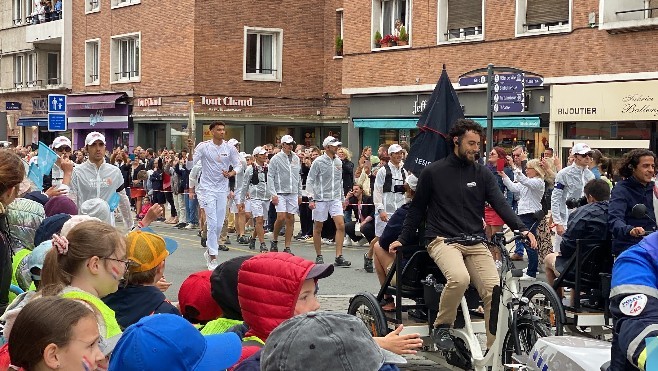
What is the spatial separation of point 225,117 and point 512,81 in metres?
20.9

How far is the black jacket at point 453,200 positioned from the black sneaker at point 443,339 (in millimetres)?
777

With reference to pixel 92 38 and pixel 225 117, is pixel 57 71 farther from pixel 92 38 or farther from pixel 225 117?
pixel 225 117

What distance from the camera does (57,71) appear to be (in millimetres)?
48344

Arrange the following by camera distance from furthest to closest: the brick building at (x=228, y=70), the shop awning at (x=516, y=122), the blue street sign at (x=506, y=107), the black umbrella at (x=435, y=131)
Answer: the brick building at (x=228, y=70) < the shop awning at (x=516, y=122) < the blue street sign at (x=506, y=107) < the black umbrella at (x=435, y=131)

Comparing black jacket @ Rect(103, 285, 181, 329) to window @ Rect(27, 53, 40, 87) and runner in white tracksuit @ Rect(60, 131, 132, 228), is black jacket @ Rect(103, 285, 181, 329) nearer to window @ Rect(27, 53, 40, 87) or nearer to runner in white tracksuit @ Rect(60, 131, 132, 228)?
runner in white tracksuit @ Rect(60, 131, 132, 228)

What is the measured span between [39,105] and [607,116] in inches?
1226

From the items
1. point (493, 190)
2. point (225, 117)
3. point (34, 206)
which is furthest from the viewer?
point (225, 117)

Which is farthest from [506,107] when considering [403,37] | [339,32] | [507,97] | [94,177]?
[339,32]

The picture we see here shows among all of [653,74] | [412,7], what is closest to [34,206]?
[653,74]

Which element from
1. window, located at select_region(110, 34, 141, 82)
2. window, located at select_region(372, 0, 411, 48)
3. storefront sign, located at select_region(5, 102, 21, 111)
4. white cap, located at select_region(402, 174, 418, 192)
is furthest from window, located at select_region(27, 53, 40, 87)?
white cap, located at select_region(402, 174, 418, 192)

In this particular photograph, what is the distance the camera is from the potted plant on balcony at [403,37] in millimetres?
30728

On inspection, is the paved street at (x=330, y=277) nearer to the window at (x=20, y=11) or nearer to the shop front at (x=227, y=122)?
the shop front at (x=227, y=122)

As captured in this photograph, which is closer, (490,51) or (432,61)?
(490,51)

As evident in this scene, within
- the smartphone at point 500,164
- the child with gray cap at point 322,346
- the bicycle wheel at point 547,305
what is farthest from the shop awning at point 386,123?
the child with gray cap at point 322,346
